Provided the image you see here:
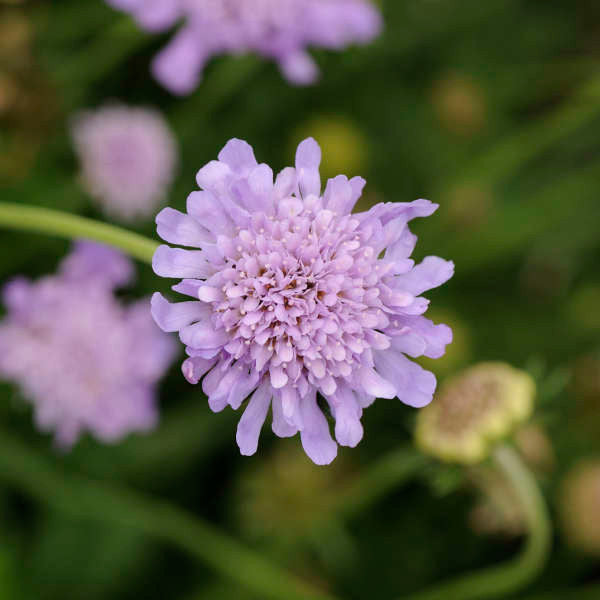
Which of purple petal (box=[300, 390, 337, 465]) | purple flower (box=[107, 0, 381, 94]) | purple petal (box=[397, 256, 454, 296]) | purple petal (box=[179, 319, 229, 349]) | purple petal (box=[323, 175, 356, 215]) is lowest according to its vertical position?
purple petal (box=[300, 390, 337, 465])

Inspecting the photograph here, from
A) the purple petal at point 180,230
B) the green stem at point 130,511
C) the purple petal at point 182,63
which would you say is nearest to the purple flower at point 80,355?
the green stem at point 130,511

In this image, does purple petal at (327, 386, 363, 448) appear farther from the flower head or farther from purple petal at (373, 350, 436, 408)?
the flower head

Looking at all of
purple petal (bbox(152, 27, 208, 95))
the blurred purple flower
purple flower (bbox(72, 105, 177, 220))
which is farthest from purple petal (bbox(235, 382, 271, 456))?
purple flower (bbox(72, 105, 177, 220))

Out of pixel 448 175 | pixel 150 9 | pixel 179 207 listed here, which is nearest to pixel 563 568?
pixel 448 175

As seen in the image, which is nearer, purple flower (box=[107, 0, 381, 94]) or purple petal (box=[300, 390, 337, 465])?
purple petal (box=[300, 390, 337, 465])

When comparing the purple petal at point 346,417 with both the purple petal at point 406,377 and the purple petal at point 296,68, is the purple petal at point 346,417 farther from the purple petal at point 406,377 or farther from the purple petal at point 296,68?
the purple petal at point 296,68

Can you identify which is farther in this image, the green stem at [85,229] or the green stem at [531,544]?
the green stem at [531,544]
